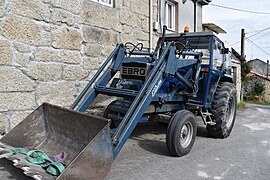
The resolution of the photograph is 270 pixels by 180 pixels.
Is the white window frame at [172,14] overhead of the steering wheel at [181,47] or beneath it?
overhead

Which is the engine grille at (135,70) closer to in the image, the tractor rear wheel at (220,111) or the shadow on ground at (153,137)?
the shadow on ground at (153,137)

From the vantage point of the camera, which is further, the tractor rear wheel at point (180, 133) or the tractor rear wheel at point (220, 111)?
the tractor rear wheel at point (220, 111)

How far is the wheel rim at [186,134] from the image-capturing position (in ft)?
13.4

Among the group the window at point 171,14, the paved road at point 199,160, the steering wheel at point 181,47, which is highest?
the window at point 171,14

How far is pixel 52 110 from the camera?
3502 mm

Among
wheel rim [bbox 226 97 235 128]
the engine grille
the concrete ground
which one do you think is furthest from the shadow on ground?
the engine grille

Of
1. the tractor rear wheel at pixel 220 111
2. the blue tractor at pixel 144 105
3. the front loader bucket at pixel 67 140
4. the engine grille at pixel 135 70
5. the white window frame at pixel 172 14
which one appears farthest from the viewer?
the white window frame at pixel 172 14

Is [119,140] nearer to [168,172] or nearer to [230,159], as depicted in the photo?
[168,172]

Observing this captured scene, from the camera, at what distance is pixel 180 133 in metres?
3.85

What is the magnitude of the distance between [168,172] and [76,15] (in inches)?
131

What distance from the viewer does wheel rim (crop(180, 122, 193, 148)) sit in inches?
161

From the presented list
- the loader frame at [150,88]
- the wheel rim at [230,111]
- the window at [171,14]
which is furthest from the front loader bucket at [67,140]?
the window at [171,14]

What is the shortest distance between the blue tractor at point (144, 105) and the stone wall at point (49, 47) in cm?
69

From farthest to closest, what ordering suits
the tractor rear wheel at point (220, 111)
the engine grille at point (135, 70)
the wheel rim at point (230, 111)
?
the wheel rim at point (230, 111)
the tractor rear wheel at point (220, 111)
the engine grille at point (135, 70)
